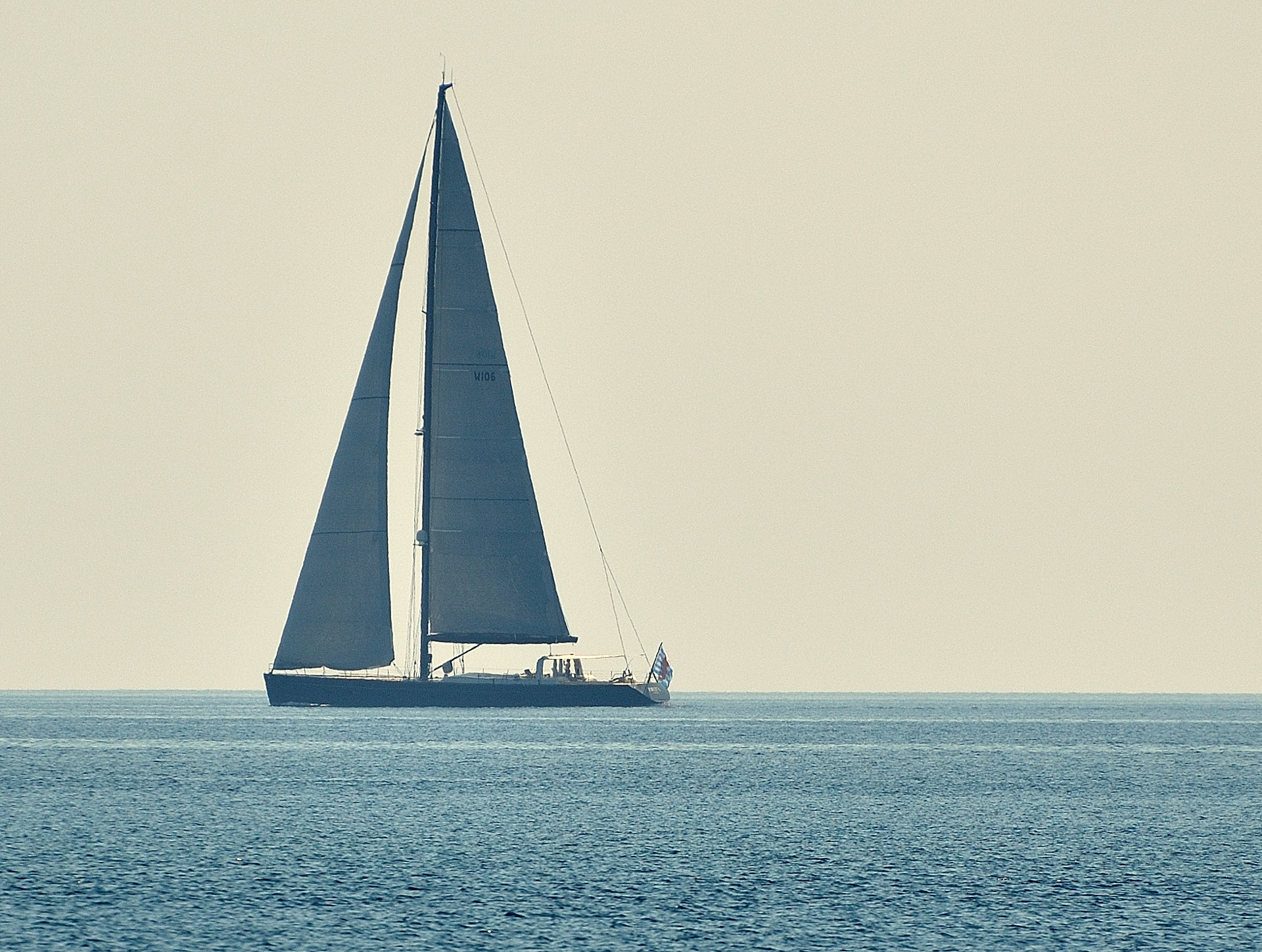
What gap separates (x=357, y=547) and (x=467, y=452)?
333 inches

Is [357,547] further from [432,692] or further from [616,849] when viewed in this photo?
[616,849]

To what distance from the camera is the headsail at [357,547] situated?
383 feet

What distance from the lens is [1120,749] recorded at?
12475 cm

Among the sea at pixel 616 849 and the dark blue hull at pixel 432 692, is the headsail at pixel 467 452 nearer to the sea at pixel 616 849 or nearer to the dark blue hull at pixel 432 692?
the dark blue hull at pixel 432 692

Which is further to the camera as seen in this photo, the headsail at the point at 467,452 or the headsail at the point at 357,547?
the headsail at the point at 467,452

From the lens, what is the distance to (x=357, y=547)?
116625 mm

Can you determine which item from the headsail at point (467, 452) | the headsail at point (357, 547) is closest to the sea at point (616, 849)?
the headsail at point (357, 547)

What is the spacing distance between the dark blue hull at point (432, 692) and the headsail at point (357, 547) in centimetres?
169

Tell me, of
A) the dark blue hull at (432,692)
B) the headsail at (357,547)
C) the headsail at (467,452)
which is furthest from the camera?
the dark blue hull at (432,692)

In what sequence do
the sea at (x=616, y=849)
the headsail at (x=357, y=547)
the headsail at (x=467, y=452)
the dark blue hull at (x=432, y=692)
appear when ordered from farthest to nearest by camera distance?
the dark blue hull at (x=432, y=692)
the headsail at (x=467, y=452)
the headsail at (x=357, y=547)
the sea at (x=616, y=849)

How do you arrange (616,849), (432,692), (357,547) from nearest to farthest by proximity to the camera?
(616,849) < (357,547) < (432,692)

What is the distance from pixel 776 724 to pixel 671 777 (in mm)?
79439

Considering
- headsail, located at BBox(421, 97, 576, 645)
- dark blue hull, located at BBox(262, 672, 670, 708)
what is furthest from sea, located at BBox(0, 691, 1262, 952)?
headsail, located at BBox(421, 97, 576, 645)

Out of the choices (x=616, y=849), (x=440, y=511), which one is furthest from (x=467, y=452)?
(x=616, y=849)
